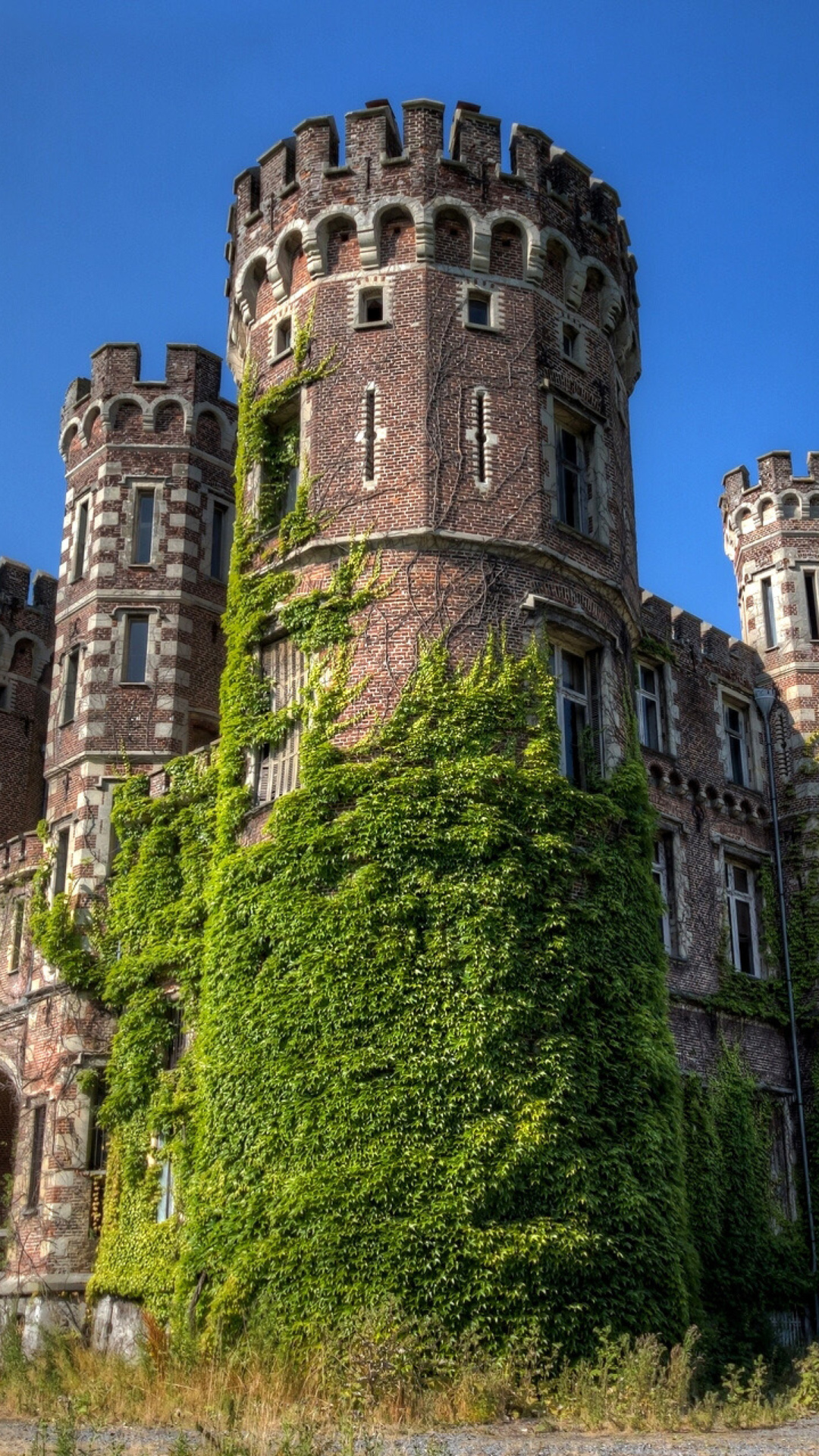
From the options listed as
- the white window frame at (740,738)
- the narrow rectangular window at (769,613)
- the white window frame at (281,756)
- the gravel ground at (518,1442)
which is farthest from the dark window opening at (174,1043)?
the narrow rectangular window at (769,613)

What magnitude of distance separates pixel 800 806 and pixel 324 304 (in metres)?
14.1

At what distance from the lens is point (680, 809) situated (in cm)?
2830

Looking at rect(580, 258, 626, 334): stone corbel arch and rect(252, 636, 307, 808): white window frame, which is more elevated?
rect(580, 258, 626, 334): stone corbel arch

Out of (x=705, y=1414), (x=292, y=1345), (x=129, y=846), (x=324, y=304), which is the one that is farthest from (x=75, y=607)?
(x=705, y=1414)

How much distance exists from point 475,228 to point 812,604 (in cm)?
1304

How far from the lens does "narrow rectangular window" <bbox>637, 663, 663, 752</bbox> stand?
28.5 meters

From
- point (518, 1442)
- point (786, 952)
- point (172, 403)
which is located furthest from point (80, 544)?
point (518, 1442)

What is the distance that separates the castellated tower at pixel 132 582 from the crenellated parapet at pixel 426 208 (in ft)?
18.2

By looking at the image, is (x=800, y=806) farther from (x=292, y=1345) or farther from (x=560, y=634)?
(x=292, y=1345)

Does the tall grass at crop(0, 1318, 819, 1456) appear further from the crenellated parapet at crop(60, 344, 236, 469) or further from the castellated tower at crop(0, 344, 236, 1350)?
the crenellated parapet at crop(60, 344, 236, 469)

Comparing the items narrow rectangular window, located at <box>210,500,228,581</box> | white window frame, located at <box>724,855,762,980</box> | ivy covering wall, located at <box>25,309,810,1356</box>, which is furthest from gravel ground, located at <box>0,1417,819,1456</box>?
narrow rectangular window, located at <box>210,500,228,581</box>

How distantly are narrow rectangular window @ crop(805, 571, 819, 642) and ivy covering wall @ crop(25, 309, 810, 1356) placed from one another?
38.7 ft

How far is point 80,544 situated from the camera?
29578 mm

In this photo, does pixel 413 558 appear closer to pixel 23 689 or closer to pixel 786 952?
pixel 786 952
